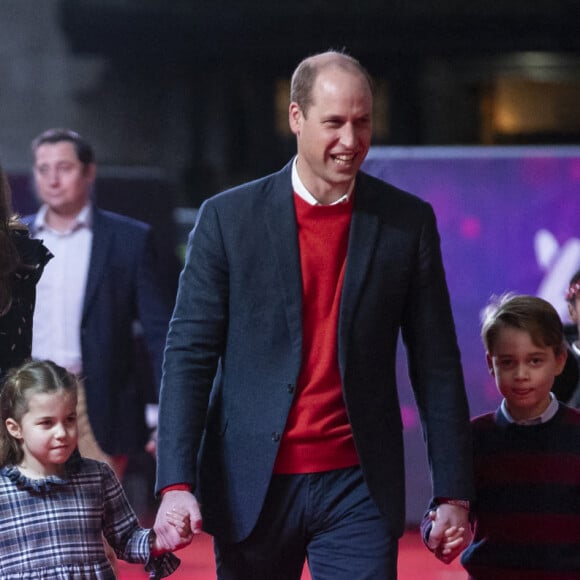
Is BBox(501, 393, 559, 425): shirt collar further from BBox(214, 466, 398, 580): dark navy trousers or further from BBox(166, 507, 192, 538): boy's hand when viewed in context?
BBox(166, 507, 192, 538): boy's hand

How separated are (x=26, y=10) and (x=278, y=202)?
16.6 ft

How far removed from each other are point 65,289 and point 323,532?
2768 millimetres

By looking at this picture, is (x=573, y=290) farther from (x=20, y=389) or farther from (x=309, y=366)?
(x=20, y=389)

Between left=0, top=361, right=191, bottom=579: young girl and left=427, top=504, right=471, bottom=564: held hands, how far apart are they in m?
0.55

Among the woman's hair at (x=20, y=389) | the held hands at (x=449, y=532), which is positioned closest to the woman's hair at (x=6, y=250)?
the woman's hair at (x=20, y=389)

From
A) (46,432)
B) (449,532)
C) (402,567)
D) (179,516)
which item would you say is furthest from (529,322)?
(402,567)

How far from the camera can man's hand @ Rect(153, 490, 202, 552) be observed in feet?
8.36

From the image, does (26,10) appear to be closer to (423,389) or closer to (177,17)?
(177,17)

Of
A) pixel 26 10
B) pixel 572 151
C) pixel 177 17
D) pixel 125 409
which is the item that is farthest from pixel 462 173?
pixel 26 10

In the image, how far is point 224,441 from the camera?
2.67m

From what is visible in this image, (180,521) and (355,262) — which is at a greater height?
(355,262)

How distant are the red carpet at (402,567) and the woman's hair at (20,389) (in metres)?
Answer: 2.15

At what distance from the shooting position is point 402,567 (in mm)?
5023

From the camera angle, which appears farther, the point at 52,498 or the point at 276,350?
the point at 52,498
